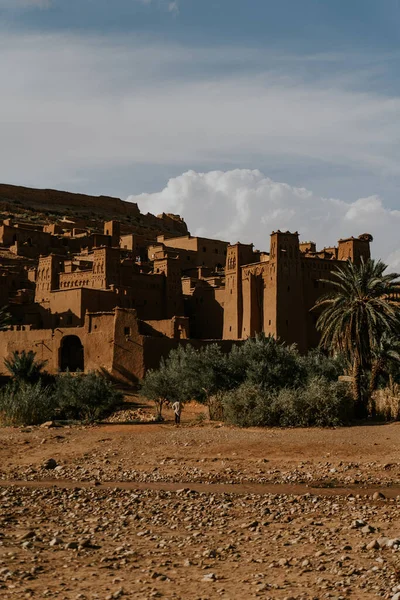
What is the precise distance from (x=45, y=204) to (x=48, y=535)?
88671 mm

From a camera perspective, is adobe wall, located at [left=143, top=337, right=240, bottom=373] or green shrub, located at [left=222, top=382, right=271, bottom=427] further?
adobe wall, located at [left=143, top=337, right=240, bottom=373]

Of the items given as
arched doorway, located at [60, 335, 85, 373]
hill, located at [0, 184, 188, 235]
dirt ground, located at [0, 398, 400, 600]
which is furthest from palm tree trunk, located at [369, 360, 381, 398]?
hill, located at [0, 184, 188, 235]

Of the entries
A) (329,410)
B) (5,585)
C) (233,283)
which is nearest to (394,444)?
(329,410)

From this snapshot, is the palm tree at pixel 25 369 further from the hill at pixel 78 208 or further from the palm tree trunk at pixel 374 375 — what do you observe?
the hill at pixel 78 208

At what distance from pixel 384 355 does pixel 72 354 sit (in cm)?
1781

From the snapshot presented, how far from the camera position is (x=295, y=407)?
24.9 meters

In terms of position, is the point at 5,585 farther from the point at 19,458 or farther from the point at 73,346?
the point at 73,346

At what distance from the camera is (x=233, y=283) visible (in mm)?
48469

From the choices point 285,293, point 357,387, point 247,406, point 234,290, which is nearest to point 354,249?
point 285,293

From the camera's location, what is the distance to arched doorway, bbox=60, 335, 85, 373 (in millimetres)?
39156

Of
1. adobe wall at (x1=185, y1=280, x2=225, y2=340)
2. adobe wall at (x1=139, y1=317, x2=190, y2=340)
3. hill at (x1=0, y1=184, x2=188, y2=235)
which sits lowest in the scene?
adobe wall at (x1=139, y1=317, x2=190, y2=340)

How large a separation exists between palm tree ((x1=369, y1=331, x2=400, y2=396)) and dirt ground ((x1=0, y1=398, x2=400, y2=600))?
3.67 m

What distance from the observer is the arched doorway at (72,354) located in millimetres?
39156

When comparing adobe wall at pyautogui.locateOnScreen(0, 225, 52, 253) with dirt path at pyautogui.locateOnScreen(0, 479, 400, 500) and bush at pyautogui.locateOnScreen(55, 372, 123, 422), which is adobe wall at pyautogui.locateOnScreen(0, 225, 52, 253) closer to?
bush at pyautogui.locateOnScreen(55, 372, 123, 422)
